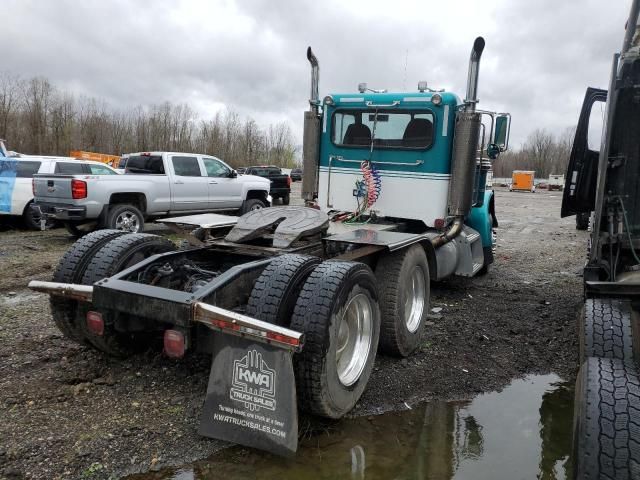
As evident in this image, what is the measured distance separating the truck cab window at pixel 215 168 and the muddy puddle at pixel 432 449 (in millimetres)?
10141

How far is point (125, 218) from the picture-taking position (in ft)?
35.7

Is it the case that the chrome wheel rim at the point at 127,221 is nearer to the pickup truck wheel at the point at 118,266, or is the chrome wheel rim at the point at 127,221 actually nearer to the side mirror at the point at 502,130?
the pickup truck wheel at the point at 118,266

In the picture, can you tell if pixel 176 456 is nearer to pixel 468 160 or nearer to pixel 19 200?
pixel 468 160

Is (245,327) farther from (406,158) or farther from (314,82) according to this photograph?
(314,82)

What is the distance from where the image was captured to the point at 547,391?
430 centimetres

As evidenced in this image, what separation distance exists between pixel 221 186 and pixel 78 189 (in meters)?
3.78

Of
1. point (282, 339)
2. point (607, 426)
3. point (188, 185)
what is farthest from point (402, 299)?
point (188, 185)

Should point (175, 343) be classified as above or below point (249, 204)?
below

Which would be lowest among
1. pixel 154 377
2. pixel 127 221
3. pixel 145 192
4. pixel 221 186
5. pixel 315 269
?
pixel 154 377

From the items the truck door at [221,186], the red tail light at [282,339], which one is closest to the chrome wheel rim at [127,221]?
the truck door at [221,186]

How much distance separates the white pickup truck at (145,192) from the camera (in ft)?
33.4

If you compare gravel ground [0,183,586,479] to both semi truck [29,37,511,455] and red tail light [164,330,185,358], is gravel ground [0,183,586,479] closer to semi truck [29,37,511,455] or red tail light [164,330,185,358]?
semi truck [29,37,511,455]

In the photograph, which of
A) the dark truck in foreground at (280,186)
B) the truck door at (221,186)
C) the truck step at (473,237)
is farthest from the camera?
the dark truck in foreground at (280,186)

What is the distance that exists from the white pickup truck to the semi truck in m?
5.37
